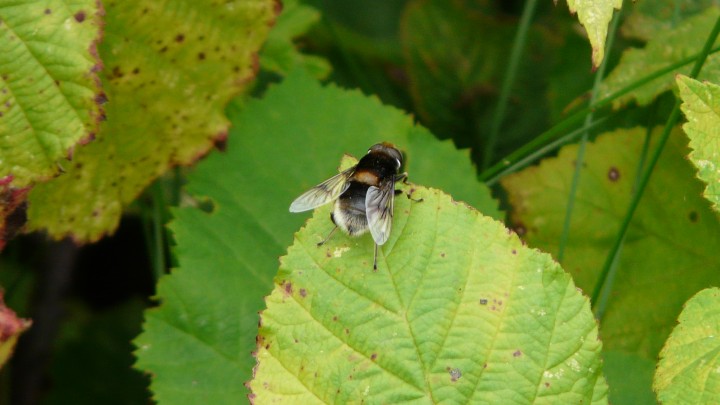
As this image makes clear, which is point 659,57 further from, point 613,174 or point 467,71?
point 467,71

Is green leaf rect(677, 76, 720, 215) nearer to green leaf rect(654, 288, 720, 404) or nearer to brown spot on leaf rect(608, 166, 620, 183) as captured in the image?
green leaf rect(654, 288, 720, 404)

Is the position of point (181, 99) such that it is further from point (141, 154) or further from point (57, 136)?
point (57, 136)

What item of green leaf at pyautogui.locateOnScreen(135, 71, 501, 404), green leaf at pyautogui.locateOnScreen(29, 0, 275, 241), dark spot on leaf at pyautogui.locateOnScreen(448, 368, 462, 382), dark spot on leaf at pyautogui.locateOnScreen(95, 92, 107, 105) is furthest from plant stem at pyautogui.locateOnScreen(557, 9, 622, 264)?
dark spot on leaf at pyautogui.locateOnScreen(95, 92, 107, 105)

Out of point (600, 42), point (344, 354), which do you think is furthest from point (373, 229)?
point (600, 42)

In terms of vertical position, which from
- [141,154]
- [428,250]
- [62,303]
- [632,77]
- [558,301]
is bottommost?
[62,303]

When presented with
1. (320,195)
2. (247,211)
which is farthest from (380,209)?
(247,211)

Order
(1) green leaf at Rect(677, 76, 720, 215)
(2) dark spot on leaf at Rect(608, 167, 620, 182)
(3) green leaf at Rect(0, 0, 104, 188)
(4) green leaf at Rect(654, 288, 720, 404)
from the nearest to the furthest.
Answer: (4) green leaf at Rect(654, 288, 720, 404) < (1) green leaf at Rect(677, 76, 720, 215) < (3) green leaf at Rect(0, 0, 104, 188) < (2) dark spot on leaf at Rect(608, 167, 620, 182)

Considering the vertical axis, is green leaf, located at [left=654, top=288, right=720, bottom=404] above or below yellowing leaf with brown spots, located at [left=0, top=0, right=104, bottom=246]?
above
